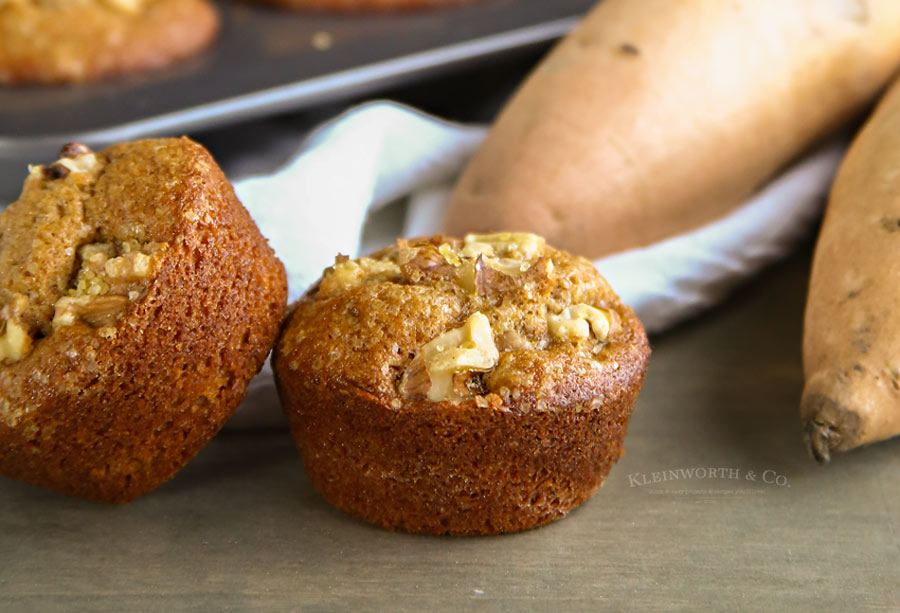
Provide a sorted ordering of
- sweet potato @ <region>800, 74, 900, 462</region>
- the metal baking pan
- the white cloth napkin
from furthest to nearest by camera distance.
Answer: the metal baking pan
the white cloth napkin
sweet potato @ <region>800, 74, 900, 462</region>

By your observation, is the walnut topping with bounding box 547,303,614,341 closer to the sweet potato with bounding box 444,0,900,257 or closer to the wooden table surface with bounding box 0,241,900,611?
the wooden table surface with bounding box 0,241,900,611

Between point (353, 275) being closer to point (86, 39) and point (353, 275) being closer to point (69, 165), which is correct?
point (69, 165)

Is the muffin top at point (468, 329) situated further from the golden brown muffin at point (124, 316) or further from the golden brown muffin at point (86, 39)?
the golden brown muffin at point (86, 39)

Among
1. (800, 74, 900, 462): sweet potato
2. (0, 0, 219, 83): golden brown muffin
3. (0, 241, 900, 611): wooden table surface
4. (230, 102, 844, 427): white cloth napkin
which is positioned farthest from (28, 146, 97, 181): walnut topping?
(800, 74, 900, 462): sweet potato

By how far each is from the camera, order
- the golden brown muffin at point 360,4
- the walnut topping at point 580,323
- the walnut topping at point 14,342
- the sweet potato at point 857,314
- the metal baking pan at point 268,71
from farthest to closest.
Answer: the golden brown muffin at point 360,4 < the metal baking pan at point 268,71 < the sweet potato at point 857,314 < the walnut topping at point 580,323 < the walnut topping at point 14,342

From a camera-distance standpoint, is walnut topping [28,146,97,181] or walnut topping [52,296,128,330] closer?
walnut topping [52,296,128,330]

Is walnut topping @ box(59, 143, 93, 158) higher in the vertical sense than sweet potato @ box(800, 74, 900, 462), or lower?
higher

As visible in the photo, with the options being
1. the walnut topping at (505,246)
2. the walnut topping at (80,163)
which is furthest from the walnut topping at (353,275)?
the walnut topping at (80,163)
